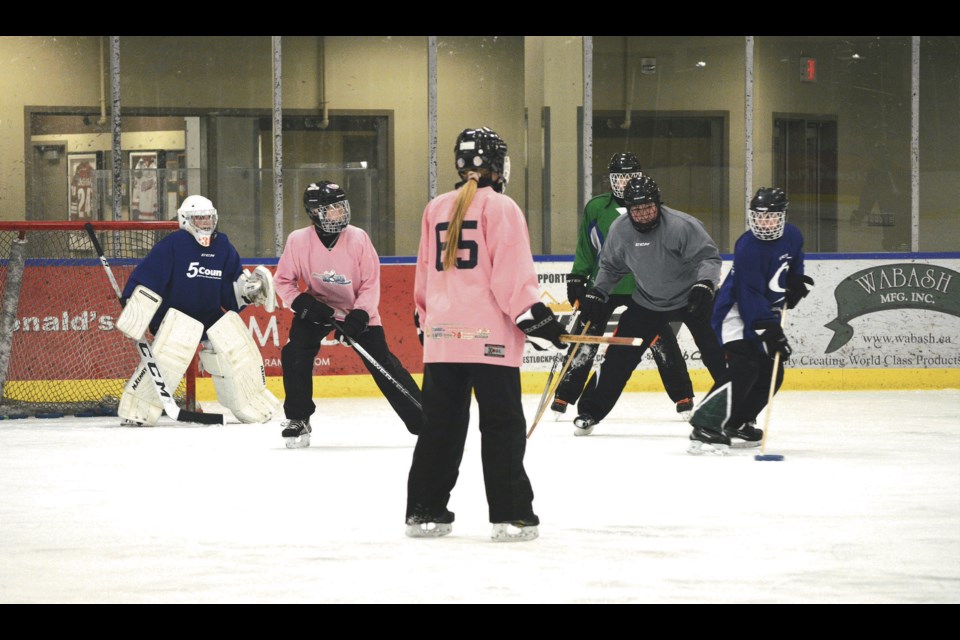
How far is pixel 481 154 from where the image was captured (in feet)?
15.0

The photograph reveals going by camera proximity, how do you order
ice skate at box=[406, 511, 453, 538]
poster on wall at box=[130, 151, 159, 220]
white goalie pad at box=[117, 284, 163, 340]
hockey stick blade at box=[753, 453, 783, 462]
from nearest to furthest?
ice skate at box=[406, 511, 453, 538] → hockey stick blade at box=[753, 453, 783, 462] → white goalie pad at box=[117, 284, 163, 340] → poster on wall at box=[130, 151, 159, 220]

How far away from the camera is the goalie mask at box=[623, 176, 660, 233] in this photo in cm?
716

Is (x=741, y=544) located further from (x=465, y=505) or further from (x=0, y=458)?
(x=0, y=458)

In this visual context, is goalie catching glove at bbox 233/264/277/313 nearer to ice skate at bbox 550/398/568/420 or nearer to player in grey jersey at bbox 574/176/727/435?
ice skate at bbox 550/398/568/420

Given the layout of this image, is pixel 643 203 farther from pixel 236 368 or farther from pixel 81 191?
pixel 81 191

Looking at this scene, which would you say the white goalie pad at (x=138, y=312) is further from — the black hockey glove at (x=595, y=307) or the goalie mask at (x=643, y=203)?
the goalie mask at (x=643, y=203)

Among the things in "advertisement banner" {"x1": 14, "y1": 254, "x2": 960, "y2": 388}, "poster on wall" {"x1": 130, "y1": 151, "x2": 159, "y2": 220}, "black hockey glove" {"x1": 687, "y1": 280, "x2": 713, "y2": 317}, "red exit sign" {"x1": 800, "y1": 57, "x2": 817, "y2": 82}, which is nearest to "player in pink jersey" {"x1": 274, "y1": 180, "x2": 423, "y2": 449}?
"black hockey glove" {"x1": 687, "y1": 280, "x2": 713, "y2": 317}

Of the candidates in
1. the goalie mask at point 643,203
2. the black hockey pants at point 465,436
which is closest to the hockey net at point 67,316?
the goalie mask at point 643,203

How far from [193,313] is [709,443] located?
327 cm

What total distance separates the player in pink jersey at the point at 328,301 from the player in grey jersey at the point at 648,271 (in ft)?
3.31

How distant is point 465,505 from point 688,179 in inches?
255

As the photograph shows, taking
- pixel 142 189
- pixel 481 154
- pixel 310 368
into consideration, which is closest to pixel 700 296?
pixel 310 368

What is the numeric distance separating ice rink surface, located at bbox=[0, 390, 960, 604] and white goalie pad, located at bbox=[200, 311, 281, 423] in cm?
37
